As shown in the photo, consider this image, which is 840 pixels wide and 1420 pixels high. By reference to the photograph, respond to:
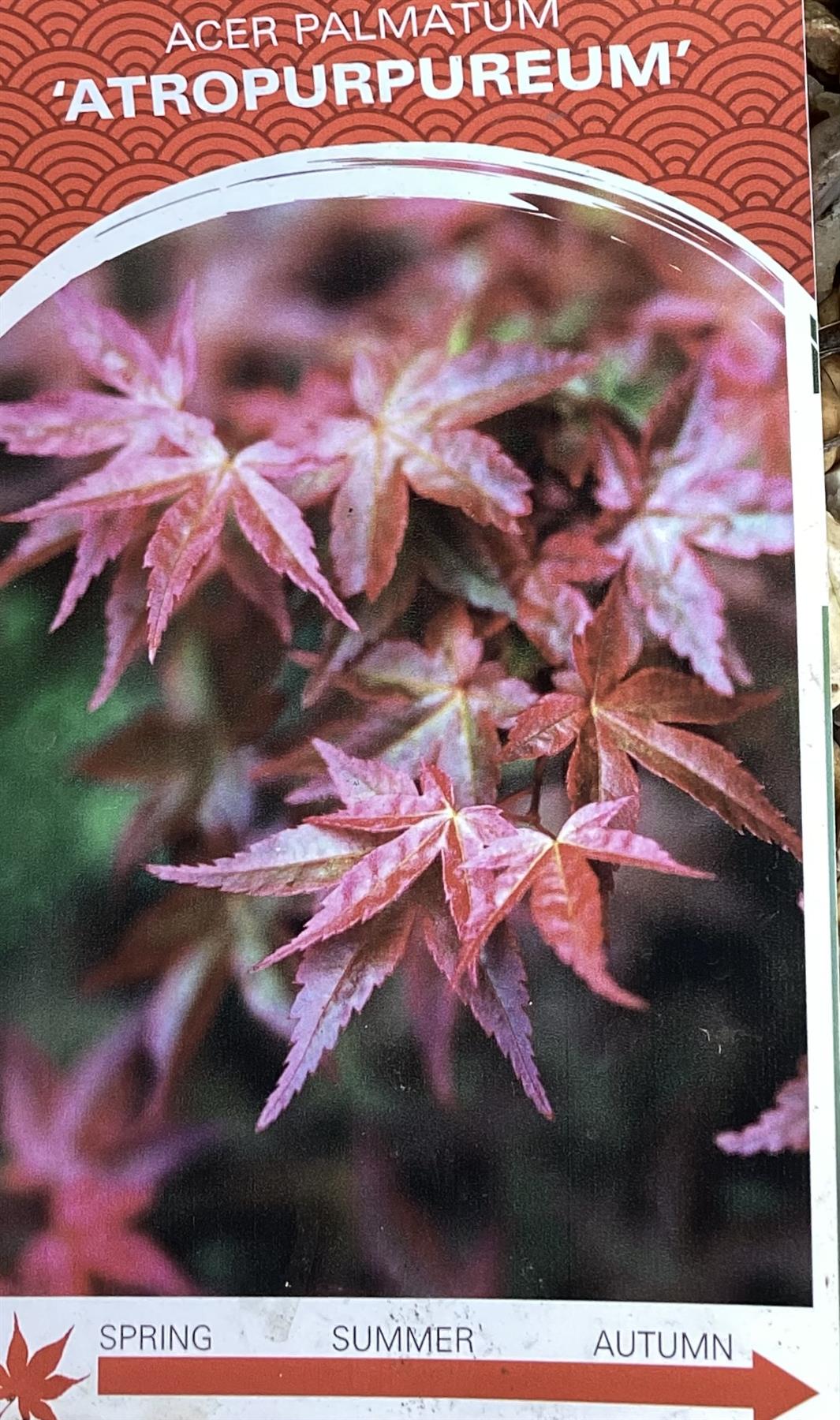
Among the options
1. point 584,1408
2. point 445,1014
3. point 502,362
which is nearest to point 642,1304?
point 584,1408

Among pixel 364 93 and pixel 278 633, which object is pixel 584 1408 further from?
pixel 364 93

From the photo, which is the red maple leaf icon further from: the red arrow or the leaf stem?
the leaf stem

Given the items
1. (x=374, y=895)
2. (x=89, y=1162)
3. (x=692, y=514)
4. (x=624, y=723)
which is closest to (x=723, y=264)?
(x=692, y=514)

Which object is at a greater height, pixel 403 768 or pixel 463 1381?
pixel 403 768

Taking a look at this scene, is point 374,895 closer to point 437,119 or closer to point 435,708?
point 435,708

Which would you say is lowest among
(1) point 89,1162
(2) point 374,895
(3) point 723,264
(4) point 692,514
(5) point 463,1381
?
(5) point 463,1381

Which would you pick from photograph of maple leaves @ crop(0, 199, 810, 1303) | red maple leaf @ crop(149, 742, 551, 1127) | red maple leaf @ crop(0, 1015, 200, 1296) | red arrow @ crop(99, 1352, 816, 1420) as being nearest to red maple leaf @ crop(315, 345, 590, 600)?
photograph of maple leaves @ crop(0, 199, 810, 1303)
